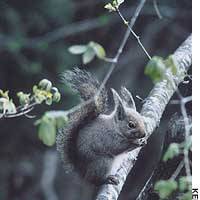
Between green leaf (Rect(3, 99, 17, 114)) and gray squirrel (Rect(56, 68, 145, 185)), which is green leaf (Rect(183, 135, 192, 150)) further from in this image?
gray squirrel (Rect(56, 68, 145, 185))

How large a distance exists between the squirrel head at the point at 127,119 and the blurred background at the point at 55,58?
301 centimetres

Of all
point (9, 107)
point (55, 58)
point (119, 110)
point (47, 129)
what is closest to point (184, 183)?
point (47, 129)

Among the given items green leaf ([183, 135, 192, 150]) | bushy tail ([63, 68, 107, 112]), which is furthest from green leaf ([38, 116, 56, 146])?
bushy tail ([63, 68, 107, 112])

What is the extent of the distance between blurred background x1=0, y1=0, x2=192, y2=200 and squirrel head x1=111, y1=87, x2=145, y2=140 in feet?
9.86

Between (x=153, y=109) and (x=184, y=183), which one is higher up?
(x=153, y=109)

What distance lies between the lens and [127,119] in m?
3.60

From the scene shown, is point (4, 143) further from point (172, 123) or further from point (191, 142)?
point (191, 142)

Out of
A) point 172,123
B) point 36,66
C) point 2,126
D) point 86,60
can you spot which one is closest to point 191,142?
point 86,60

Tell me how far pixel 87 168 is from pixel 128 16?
3.77 metres

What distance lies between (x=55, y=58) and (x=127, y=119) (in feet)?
11.6

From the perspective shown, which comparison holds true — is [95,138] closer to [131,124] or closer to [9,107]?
[131,124]

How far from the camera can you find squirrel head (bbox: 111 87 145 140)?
11.6ft

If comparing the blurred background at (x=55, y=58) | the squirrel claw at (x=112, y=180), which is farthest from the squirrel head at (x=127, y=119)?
the blurred background at (x=55, y=58)

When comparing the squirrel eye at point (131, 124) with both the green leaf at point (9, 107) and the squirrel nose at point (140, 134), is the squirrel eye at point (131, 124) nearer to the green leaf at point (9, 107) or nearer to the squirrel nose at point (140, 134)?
the squirrel nose at point (140, 134)
